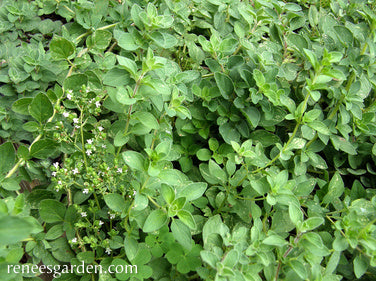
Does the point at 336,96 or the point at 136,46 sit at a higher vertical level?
the point at 136,46

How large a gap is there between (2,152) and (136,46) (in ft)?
2.25

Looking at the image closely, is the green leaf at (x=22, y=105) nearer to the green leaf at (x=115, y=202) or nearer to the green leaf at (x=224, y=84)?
the green leaf at (x=115, y=202)

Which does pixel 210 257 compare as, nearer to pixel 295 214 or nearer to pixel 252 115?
pixel 295 214

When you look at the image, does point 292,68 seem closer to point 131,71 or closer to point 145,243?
point 131,71

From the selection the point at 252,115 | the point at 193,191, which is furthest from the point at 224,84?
the point at 193,191

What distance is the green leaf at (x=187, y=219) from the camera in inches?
46.3

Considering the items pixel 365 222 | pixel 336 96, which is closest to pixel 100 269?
pixel 365 222

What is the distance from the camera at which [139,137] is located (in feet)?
5.11

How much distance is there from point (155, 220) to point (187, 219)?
0.12 metres

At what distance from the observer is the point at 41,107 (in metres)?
1.37

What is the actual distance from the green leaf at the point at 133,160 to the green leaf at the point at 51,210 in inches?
15.7

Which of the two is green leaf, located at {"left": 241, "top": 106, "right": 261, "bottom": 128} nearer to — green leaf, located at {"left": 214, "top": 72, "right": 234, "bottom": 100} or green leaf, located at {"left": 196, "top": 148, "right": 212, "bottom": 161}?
green leaf, located at {"left": 214, "top": 72, "right": 234, "bottom": 100}

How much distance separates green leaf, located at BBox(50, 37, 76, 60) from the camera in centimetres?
154

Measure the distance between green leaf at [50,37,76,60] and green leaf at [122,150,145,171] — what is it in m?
0.69
